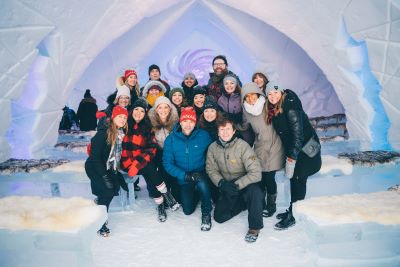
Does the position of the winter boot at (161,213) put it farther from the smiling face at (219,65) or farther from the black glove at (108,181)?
the smiling face at (219,65)

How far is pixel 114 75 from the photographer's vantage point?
1024 centimetres

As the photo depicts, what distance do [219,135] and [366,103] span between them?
3.61 meters

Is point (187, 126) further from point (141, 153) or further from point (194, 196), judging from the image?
point (194, 196)

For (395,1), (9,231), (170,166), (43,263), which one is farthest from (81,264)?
(395,1)

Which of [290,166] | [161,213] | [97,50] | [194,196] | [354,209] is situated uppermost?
[97,50]

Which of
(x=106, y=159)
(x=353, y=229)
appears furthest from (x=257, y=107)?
(x=106, y=159)

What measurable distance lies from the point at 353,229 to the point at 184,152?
1670mm

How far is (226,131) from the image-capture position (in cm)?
283

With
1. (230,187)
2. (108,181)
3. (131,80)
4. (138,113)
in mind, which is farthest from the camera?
(131,80)

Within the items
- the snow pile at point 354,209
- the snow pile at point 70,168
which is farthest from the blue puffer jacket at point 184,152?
the snow pile at point 70,168

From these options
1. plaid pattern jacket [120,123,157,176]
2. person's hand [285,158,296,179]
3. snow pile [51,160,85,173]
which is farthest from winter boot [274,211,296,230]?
snow pile [51,160,85,173]

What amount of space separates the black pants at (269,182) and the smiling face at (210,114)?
0.78 m

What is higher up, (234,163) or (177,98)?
(177,98)

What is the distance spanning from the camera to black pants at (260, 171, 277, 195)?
9.90 ft
